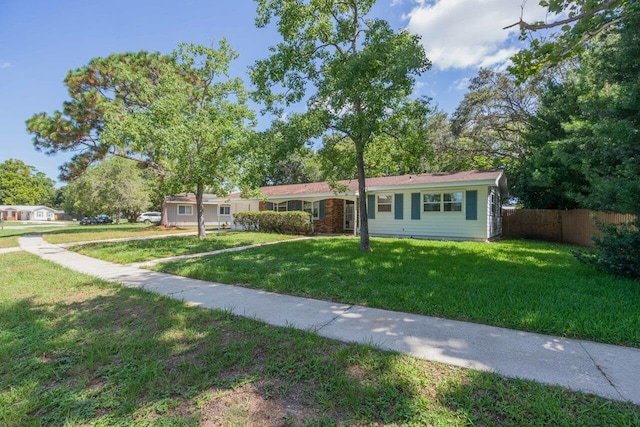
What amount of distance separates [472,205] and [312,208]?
8.32 m

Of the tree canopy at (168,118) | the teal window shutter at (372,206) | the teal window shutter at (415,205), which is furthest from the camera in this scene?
the teal window shutter at (372,206)

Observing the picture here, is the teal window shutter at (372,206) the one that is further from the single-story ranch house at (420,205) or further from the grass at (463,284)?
the grass at (463,284)

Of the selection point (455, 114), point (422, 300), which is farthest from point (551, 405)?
point (455, 114)

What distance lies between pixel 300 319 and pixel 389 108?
670 centimetres

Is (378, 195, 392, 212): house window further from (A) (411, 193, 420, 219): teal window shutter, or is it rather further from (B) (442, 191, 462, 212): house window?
(B) (442, 191, 462, 212): house window

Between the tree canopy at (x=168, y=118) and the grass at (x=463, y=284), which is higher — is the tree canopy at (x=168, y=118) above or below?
above

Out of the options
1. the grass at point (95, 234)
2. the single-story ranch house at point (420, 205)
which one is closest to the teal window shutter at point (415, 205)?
the single-story ranch house at point (420, 205)

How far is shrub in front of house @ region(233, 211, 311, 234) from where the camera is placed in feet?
53.6

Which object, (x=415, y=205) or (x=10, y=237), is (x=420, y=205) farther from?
(x=10, y=237)

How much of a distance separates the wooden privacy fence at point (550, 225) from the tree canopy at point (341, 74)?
9032mm

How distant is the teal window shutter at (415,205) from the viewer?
48.2ft

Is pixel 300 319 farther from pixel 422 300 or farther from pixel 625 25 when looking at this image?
pixel 625 25

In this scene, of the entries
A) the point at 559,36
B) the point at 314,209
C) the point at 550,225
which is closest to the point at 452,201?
the point at 550,225

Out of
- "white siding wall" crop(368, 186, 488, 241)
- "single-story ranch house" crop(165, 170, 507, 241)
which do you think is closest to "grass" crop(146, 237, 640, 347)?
"white siding wall" crop(368, 186, 488, 241)
